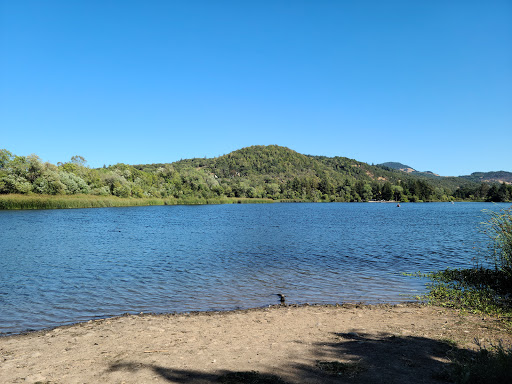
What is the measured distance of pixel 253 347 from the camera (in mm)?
7238

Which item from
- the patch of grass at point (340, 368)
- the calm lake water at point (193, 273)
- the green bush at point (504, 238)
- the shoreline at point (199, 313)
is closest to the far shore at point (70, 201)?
the calm lake water at point (193, 273)

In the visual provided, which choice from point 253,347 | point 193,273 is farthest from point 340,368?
point 193,273

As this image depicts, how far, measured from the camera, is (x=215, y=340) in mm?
7781

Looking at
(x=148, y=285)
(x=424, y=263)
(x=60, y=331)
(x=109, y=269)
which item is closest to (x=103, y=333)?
(x=60, y=331)

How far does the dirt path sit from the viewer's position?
5.76m

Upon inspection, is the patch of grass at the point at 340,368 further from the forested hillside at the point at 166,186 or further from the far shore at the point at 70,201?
the forested hillside at the point at 166,186

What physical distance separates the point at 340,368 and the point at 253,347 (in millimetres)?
2077

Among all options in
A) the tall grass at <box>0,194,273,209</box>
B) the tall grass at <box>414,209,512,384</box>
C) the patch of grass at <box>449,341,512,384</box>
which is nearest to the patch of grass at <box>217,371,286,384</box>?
the patch of grass at <box>449,341,512,384</box>

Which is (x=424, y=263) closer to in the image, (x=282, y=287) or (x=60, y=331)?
(x=282, y=287)

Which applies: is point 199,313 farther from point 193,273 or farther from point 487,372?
point 487,372

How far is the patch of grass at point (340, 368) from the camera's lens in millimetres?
5634

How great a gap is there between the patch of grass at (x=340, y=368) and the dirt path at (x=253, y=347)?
2cm

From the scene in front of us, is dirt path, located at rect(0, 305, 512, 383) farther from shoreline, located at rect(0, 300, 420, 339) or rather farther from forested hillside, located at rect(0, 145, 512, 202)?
forested hillside, located at rect(0, 145, 512, 202)

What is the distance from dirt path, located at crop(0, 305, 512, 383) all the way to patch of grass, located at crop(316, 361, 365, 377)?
0.02 meters
